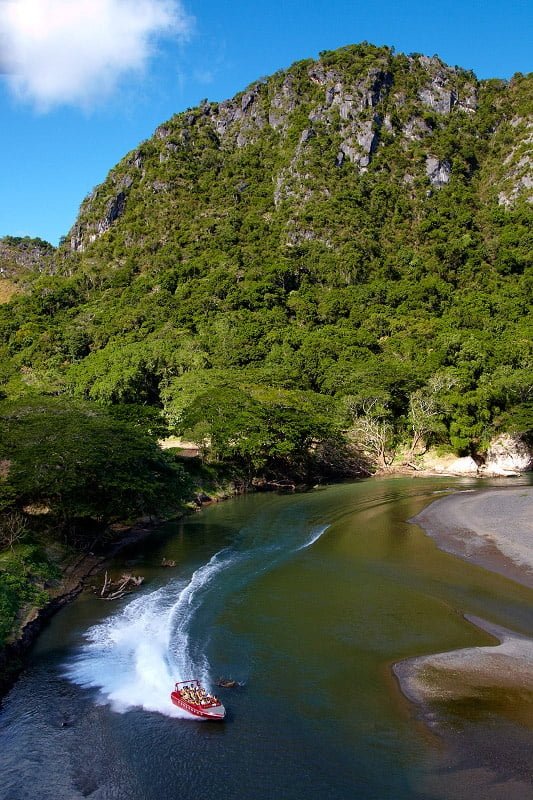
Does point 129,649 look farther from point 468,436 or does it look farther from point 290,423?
point 468,436

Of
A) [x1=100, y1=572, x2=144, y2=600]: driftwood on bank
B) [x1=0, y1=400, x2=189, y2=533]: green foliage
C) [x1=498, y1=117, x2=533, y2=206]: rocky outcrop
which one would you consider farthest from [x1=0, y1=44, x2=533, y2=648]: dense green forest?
[x1=100, y1=572, x2=144, y2=600]: driftwood on bank

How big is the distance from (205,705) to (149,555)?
878 inches

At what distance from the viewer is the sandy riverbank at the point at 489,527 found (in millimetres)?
35969

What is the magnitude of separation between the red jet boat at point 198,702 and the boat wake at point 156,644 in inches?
16.7

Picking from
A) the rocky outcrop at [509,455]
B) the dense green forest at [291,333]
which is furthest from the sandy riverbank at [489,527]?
the dense green forest at [291,333]

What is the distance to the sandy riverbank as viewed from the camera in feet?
118

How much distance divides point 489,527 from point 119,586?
95.5 ft

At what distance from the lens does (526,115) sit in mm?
198250

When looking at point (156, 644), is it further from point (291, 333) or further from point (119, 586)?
point (291, 333)

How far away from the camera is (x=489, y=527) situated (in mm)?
44500

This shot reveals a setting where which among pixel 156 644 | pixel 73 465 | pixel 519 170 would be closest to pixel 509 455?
pixel 73 465

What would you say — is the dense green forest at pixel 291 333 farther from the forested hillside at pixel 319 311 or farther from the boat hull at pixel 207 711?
the boat hull at pixel 207 711

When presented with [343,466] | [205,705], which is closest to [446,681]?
[205,705]

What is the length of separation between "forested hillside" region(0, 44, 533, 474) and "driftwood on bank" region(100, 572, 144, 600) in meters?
32.4
